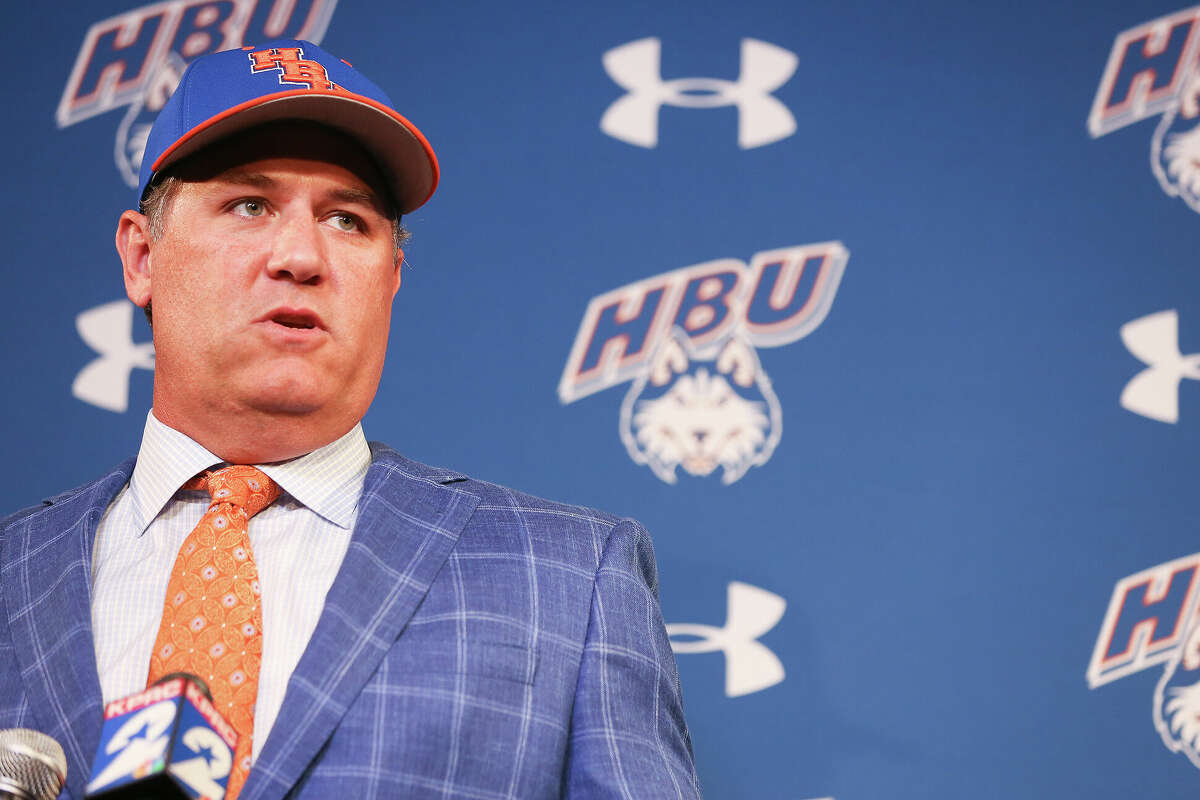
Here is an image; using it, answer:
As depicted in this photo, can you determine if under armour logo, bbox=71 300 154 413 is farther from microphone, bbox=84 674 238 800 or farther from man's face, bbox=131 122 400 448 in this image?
microphone, bbox=84 674 238 800

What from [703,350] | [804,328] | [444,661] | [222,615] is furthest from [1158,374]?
[222,615]

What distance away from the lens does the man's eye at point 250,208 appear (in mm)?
942

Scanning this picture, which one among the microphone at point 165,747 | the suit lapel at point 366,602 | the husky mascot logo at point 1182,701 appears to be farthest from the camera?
the husky mascot logo at point 1182,701

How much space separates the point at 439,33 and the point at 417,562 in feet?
2.74

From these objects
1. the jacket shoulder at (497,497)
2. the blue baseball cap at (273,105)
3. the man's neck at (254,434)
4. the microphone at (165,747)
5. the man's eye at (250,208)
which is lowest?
the microphone at (165,747)

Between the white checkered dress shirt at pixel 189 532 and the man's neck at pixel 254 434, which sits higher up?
the man's neck at pixel 254 434

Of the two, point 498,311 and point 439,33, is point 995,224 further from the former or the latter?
point 439,33

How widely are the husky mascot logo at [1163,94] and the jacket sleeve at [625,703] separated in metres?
0.89

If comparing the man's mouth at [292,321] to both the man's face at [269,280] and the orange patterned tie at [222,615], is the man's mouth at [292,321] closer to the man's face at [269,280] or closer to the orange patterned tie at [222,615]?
the man's face at [269,280]

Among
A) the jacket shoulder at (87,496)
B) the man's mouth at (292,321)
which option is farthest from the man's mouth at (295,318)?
the jacket shoulder at (87,496)

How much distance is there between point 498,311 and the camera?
1423mm

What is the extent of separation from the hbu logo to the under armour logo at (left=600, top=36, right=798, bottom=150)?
1.31ft

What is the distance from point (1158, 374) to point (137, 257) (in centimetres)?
112

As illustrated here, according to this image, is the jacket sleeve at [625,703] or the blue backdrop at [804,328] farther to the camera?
the blue backdrop at [804,328]
